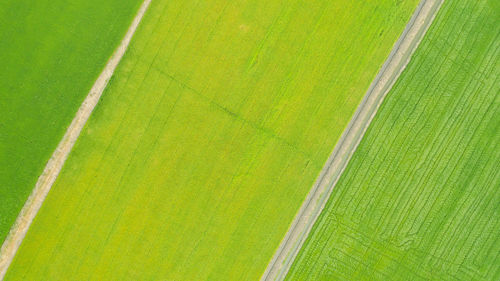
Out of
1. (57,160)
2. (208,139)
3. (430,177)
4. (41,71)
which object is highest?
(430,177)

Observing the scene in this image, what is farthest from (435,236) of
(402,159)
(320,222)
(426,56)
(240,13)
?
(240,13)

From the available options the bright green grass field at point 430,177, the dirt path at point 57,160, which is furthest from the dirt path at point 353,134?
the dirt path at point 57,160

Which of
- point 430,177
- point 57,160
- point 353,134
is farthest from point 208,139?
point 430,177

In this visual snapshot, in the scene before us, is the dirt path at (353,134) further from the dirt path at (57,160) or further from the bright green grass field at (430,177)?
the dirt path at (57,160)

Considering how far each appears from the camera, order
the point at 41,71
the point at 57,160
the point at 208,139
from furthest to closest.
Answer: the point at 208,139
the point at 57,160
the point at 41,71

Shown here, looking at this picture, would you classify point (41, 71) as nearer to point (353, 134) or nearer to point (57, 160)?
point (57, 160)

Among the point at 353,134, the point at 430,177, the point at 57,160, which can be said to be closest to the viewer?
the point at 57,160

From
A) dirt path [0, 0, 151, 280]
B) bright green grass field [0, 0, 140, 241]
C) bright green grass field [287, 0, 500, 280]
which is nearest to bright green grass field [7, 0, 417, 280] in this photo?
dirt path [0, 0, 151, 280]
